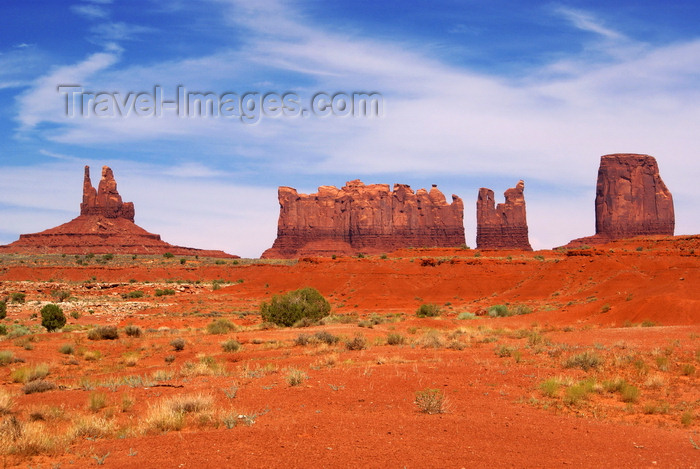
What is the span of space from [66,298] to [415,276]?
33.2 metres

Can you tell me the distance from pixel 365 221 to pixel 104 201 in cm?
5794

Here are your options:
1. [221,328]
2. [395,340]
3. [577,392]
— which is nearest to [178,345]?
[221,328]

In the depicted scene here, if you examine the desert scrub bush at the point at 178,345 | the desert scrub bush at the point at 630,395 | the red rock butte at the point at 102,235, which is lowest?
the desert scrub bush at the point at 178,345

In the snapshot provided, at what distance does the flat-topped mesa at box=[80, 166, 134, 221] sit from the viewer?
4813 inches

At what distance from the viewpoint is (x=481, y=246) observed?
133250 millimetres

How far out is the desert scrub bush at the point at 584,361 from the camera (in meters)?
13.8

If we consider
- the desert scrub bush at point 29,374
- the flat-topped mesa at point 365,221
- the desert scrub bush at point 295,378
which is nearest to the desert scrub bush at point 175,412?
the desert scrub bush at point 295,378

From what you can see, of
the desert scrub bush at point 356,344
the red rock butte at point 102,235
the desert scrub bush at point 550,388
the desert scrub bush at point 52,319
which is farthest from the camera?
the red rock butte at point 102,235

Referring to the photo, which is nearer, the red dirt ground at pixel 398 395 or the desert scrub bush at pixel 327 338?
the red dirt ground at pixel 398 395

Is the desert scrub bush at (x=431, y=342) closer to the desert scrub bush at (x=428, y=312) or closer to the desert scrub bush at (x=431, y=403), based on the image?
the desert scrub bush at (x=431, y=403)

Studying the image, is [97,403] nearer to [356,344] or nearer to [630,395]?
[356,344]

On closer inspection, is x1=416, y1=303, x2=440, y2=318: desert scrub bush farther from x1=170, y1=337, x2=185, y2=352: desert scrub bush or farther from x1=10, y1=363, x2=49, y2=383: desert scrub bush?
x1=10, y1=363, x2=49, y2=383: desert scrub bush

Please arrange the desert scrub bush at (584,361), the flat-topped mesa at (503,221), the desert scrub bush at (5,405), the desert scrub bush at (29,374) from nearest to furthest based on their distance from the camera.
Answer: the desert scrub bush at (5,405) < the desert scrub bush at (584,361) < the desert scrub bush at (29,374) < the flat-topped mesa at (503,221)

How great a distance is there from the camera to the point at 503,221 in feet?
434
